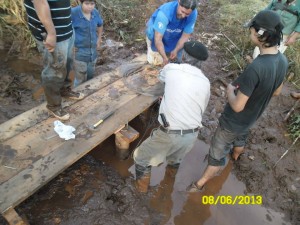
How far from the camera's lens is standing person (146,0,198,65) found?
12.0 ft

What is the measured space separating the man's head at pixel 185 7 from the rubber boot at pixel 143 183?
2.22 meters

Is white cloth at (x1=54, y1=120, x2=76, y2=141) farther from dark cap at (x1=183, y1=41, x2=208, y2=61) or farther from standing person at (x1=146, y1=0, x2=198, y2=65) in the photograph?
standing person at (x1=146, y1=0, x2=198, y2=65)

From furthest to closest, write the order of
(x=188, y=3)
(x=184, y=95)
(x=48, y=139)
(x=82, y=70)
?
(x=82, y=70)
(x=188, y=3)
(x=48, y=139)
(x=184, y=95)

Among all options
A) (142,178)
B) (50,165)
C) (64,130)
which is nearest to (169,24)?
(64,130)

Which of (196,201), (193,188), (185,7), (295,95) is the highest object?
(185,7)

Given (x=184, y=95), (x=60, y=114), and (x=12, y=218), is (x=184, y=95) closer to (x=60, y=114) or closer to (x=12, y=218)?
(x=60, y=114)

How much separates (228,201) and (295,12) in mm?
3454

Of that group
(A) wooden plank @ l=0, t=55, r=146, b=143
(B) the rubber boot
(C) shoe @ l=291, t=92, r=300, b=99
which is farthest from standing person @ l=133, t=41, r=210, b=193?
(C) shoe @ l=291, t=92, r=300, b=99

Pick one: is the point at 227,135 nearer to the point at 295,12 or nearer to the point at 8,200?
the point at 8,200

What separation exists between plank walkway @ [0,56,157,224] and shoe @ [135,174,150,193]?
2.42ft

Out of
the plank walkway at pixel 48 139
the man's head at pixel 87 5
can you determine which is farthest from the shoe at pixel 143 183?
the man's head at pixel 87 5

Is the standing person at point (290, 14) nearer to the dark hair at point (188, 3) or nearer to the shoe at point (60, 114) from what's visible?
the dark hair at point (188, 3)

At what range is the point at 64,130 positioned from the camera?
3143 mm
